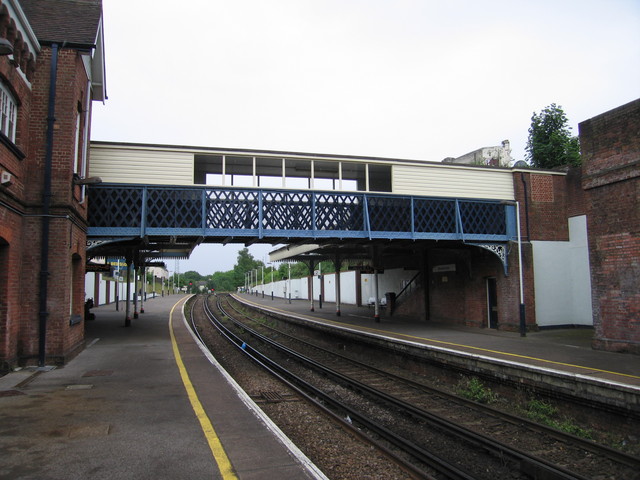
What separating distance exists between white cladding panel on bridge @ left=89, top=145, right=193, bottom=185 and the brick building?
141 inches

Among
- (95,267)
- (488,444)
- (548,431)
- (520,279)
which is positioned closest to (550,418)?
(548,431)

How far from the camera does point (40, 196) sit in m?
9.66

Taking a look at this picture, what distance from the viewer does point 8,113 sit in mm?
8789

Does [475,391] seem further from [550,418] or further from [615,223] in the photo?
[615,223]

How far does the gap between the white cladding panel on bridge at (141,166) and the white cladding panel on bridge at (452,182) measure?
278 inches

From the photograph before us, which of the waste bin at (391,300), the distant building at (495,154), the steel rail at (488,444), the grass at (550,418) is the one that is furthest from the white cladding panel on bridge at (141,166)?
the distant building at (495,154)

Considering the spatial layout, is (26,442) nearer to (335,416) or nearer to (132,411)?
(132,411)

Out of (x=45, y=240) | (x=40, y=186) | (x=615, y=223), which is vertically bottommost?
(x=45, y=240)

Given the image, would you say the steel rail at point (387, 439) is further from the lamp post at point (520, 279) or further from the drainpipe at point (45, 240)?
the lamp post at point (520, 279)

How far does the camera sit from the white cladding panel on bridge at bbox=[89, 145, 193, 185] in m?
14.3

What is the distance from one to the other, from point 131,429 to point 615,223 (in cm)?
1175

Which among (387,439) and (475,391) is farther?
(475,391)

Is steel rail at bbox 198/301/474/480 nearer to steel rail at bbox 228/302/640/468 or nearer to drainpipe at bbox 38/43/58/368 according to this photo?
steel rail at bbox 228/302/640/468

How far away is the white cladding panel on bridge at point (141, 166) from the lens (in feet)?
46.8
